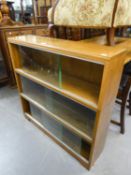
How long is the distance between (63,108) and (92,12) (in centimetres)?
81

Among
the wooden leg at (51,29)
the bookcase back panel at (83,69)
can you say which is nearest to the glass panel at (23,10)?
the wooden leg at (51,29)

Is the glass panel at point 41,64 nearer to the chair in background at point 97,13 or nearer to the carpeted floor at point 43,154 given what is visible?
the chair in background at point 97,13

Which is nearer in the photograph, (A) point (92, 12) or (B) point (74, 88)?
(A) point (92, 12)

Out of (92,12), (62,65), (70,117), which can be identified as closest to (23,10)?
(62,65)

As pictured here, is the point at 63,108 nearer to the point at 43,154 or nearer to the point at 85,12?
the point at 43,154

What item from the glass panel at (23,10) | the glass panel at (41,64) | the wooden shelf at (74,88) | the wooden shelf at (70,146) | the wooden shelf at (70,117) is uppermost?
the glass panel at (23,10)

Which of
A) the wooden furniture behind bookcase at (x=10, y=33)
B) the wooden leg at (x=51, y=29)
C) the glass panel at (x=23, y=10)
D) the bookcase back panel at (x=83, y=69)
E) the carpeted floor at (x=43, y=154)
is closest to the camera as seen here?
the bookcase back panel at (x=83, y=69)

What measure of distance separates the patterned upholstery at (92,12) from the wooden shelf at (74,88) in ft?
1.44

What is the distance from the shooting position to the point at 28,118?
165 centimetres

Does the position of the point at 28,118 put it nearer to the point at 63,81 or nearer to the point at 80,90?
the point at 63,81

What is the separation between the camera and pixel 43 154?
1277mm

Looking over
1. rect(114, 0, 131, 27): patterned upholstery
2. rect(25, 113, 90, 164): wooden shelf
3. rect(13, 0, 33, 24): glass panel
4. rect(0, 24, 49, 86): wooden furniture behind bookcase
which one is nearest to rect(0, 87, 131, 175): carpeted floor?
rect(25, 113, 90, 164): wooden shelf

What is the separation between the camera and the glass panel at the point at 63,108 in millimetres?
1053

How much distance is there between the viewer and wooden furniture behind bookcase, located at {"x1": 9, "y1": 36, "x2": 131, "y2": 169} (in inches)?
29.5
